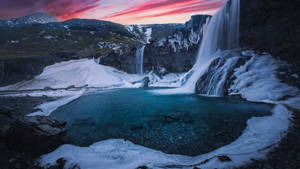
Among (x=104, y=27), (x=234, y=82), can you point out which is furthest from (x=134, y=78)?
(x=104, y=27)

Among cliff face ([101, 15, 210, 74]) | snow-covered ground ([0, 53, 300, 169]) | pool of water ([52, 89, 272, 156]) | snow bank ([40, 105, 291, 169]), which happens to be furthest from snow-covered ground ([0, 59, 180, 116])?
snow bank ([40, 105, 291, 169])

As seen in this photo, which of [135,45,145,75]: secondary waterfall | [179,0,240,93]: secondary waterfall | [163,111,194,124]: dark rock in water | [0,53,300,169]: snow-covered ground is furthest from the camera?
[135,45,145,75]: secondary waterfall

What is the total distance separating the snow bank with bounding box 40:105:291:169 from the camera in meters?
3.87

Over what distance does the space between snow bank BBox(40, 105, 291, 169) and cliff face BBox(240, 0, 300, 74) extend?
1010 cm

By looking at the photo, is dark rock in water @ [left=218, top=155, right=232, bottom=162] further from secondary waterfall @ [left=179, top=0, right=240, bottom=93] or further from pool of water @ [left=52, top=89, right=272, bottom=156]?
secondary waterfall @ [left=179, top=0, right=240, bottom=93]

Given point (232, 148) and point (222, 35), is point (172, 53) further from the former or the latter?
point (232, 148)

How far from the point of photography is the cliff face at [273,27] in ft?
43.7

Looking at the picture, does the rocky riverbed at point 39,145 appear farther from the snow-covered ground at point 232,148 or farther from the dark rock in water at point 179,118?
the dark rock in water at point 179,118

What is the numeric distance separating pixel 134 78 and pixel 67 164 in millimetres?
28470

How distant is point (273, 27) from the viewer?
1538 centimetres

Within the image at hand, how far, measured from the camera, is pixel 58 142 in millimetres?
5477

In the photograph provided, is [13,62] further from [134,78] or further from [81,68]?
[134,78]

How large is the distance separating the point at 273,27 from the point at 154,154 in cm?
1931

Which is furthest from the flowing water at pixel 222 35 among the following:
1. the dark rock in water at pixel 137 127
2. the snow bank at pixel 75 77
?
the snow bank at pixel 75 77
